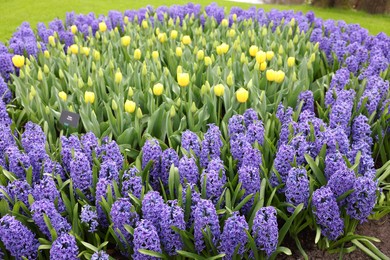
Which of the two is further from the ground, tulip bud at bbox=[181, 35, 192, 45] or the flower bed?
tulip bud at bbox=[181, 35, 192, 45]

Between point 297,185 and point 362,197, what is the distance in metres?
0.38

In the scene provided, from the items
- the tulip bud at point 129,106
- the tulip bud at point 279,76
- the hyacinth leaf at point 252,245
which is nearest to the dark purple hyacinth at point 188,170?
the hyacinth leaf at point 252,245

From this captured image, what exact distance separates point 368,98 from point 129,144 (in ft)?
6.35

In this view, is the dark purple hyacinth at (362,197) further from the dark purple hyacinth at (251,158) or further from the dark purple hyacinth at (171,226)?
the dark purple hyacinth at (171,226)

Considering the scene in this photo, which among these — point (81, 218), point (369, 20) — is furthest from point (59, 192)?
point (369, 20)

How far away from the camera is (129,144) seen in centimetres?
305

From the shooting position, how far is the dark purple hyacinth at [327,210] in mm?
2287

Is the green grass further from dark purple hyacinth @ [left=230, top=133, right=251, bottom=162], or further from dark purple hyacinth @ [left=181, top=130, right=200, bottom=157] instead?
dark purple hyacinth @ [left=230, top=133, right=251, bottom=162]

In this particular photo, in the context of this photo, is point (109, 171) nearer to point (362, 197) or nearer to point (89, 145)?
point (89, 145)

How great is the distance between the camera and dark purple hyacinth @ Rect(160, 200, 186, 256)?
213cm

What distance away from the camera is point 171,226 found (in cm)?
211

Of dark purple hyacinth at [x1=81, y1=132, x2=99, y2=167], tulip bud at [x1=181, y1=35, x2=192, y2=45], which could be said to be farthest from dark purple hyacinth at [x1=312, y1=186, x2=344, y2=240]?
tulip bud at [x1=181, y1=35, x2=192, y2=45]

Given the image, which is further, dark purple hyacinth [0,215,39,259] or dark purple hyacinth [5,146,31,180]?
dark purple hyacinth [5,146,31,180]

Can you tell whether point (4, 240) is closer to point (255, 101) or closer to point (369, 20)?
point (255, 101)
